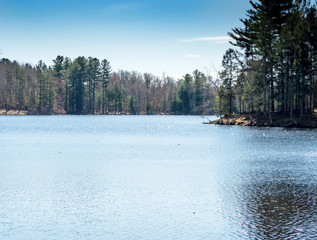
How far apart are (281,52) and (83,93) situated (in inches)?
3987

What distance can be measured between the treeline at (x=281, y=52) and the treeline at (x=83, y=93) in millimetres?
67368

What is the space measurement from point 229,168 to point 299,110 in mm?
48136

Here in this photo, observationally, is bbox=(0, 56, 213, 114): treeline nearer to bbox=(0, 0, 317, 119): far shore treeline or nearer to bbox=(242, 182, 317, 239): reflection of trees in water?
bbox=(0, 0, 317, 119): far shore treeline

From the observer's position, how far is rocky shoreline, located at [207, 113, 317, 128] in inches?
2473

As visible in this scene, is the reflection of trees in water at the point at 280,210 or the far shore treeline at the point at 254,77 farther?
the far shore treeline at the point at 254,77

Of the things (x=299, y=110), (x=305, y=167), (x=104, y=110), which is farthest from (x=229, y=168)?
(x=104, y=110)

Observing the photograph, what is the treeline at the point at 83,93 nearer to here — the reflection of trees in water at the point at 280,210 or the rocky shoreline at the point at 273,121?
the rocky shoreline at the point at 273,121

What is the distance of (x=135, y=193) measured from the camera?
1752 cm

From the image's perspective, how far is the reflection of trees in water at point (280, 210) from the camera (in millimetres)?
11883

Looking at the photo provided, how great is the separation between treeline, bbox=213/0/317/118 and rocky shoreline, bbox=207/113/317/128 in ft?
4.19

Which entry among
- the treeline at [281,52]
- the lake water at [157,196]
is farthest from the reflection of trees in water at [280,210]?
the treeline at [281,52]

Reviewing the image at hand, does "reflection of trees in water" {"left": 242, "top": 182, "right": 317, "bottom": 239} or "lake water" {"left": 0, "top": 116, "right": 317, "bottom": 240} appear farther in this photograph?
"lake water" {"left": 0, "top": 116, "right": 317, "bottom": 240}

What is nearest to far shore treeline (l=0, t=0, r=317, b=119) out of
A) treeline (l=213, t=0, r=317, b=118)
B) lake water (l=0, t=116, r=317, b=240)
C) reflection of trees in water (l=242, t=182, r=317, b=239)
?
treeline (l=213, t=0, r=317, b=118)

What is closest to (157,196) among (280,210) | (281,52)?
(280,210)
